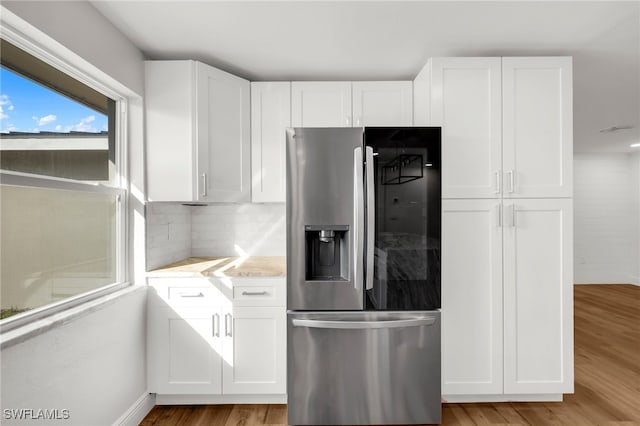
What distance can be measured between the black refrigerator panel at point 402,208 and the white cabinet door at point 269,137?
89 cm

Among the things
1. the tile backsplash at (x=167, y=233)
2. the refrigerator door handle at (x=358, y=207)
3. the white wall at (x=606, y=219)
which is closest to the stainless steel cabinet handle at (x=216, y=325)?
the tile backsplash at (x=167, y=233)

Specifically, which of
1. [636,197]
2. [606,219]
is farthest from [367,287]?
[636,197]

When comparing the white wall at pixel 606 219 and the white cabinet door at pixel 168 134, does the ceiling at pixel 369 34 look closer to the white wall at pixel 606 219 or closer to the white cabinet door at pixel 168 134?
the white cabinet door at pixel 168 134

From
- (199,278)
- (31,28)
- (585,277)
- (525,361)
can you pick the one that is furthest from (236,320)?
(585,277)

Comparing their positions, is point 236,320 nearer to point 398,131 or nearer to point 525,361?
point 398,131

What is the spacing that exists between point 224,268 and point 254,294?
1.02ft

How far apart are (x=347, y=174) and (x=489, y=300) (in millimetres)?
1271

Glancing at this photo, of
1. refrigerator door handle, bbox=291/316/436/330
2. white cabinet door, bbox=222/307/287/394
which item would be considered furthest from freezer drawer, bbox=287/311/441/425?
white cabinet door, bbox=222/307/287/394

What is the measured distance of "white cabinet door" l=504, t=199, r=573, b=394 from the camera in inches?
82.7

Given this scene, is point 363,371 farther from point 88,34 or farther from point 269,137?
point 88,34

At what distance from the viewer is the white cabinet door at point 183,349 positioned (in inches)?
83.6

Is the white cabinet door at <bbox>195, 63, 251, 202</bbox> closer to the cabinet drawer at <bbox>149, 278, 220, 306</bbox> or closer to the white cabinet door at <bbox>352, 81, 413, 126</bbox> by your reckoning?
the cabinet drawer at <bbox>149, 278, 220, 306</bbox>

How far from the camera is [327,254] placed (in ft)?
6.55

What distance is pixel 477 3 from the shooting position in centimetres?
166
